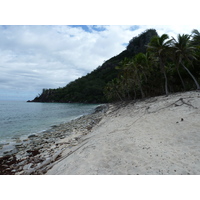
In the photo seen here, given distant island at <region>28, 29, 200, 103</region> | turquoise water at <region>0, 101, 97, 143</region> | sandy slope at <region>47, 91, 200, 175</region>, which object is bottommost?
turquoise water at <region>0, 101, 97, 143</region>

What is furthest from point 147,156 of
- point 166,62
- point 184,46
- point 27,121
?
point 166,62

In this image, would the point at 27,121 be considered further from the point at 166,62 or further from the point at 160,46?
the point at 166,62

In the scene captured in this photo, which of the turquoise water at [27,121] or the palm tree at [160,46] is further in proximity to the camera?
the palm tree at [160,46]

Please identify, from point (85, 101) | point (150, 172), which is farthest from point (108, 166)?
point (85, 101)

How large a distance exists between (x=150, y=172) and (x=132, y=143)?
8.58ft

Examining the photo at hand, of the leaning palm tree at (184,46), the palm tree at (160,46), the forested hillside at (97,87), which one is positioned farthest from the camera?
the forested hillside at (97,87)

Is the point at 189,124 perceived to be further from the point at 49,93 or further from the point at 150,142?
the point at 49,93

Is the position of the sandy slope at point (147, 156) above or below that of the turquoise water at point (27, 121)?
above

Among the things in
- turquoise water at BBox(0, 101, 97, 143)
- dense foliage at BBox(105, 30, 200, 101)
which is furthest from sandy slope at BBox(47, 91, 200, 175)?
dense foliage at BBox(105, 30, 200, 101)

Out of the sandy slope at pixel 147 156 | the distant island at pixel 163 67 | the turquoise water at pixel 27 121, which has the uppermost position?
the distant island at pixel 163 67

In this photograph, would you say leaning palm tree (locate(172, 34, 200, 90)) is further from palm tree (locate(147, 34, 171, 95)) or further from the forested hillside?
the forested hillside

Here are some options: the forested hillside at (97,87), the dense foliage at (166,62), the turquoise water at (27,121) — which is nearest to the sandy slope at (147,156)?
the turquoise water at (27,121)

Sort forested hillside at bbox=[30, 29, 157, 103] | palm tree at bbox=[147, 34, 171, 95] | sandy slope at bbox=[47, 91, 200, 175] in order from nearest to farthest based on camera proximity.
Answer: sandy slope at bbox=[47, 91, 200, 175] → palm tree at bbox=[147, 34, 171, 95] → forested hillside at bbox=[30, 29, 157, 103]

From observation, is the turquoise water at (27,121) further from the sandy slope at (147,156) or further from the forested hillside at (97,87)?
the forested hillside at (97,87)
